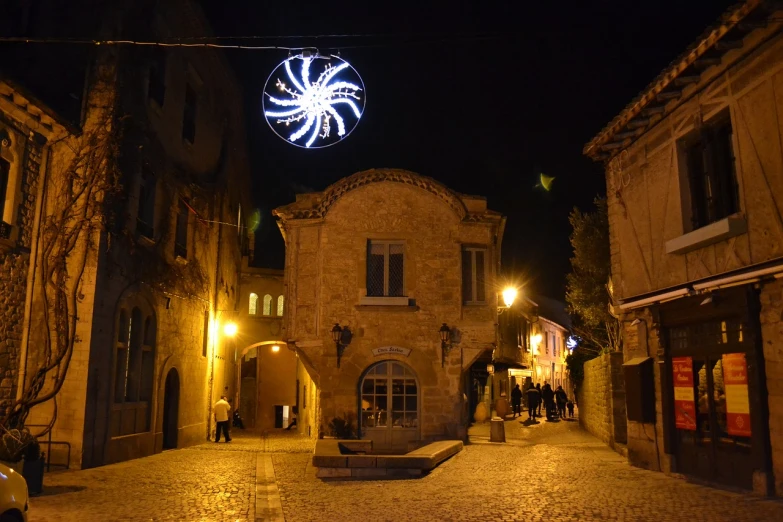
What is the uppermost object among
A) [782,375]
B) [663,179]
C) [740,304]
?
[663,179]

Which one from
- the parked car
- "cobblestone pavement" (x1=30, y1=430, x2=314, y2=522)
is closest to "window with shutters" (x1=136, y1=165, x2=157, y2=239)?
"cobblestone pavement" (x1=30, y1=430, x2=314, y2=522)

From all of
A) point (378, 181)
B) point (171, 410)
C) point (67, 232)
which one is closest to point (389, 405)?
point (171, 410)

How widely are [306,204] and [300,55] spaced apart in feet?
27.7

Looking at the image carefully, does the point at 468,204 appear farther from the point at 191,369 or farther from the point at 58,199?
the point at 58,199

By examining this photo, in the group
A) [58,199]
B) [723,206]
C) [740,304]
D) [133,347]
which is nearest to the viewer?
[740,304]

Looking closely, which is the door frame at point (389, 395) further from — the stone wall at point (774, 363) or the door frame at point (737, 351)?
the stone wall at point (774, 363)

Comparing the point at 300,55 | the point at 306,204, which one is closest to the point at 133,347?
the point at 306,204

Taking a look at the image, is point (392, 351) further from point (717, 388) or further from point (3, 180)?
point (3, 180)

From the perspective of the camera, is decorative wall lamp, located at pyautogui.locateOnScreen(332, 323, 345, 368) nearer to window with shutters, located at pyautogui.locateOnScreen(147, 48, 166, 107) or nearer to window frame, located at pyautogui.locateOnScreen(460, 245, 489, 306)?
window frame, located at pyautogui.locateOnScreen(460, 245, 489, 306)

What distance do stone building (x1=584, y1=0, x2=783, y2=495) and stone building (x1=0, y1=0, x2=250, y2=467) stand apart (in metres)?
10.5

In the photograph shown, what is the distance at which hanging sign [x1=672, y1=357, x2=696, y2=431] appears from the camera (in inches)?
442

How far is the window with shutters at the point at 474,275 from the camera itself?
19.2 metres

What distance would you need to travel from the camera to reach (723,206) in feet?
34.7

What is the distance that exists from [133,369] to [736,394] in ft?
42.7
